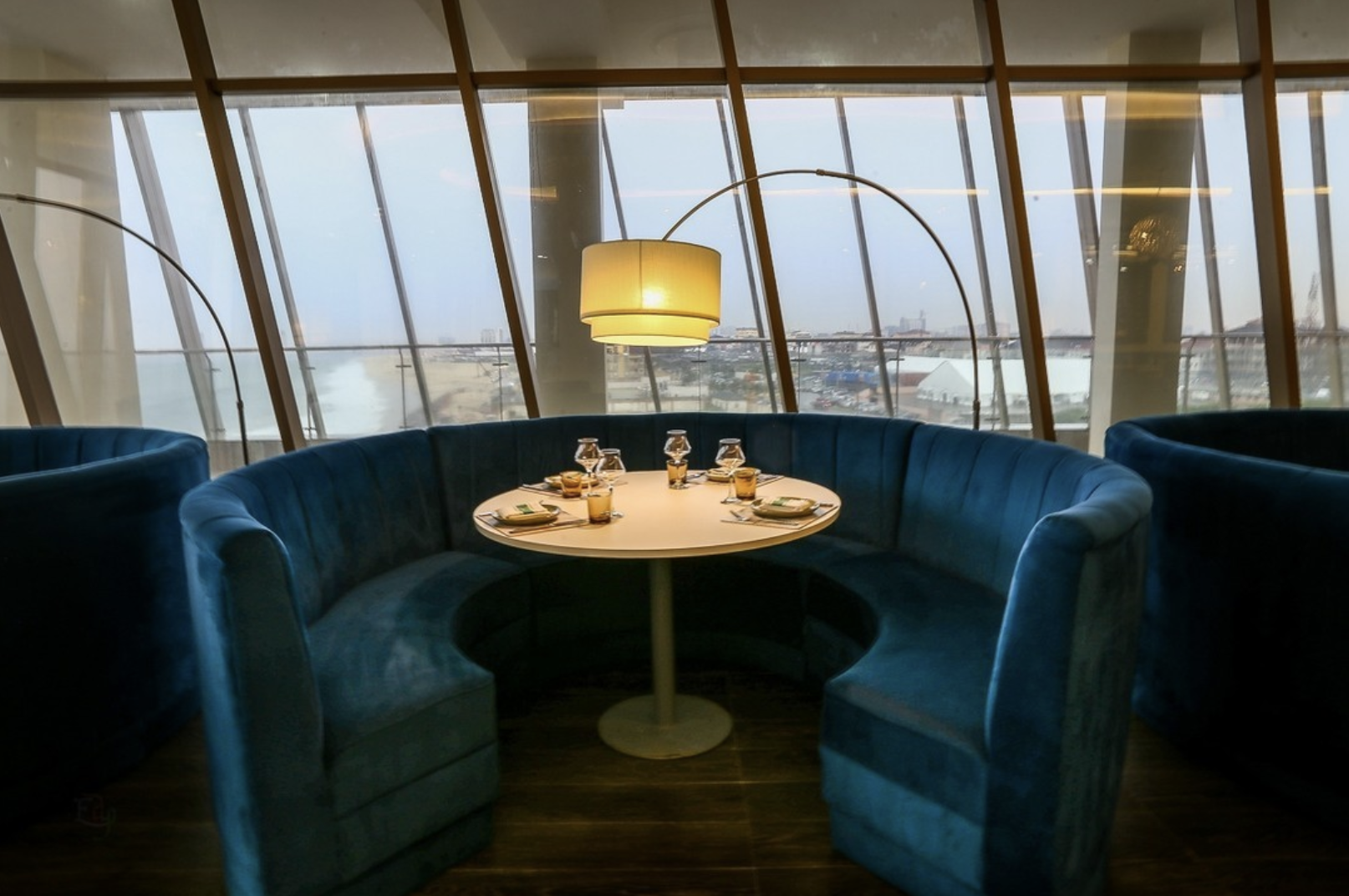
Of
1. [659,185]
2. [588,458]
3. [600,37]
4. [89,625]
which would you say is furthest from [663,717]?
[600,37]

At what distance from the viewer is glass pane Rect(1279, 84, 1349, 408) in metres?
4.67

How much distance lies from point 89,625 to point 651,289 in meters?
1.94

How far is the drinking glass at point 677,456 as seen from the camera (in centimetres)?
272

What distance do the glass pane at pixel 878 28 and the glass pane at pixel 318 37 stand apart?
180 cm

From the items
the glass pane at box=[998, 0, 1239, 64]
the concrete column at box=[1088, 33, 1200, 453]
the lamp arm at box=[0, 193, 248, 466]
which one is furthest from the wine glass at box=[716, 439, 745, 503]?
the glass pane at box=[998, 0, 1239, 64]

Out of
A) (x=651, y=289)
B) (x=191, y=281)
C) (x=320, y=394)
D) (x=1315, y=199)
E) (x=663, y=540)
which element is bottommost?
(x=663, y=540)

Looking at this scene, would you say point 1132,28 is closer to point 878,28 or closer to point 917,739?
point 878,28

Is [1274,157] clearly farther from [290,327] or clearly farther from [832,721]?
[290,327]

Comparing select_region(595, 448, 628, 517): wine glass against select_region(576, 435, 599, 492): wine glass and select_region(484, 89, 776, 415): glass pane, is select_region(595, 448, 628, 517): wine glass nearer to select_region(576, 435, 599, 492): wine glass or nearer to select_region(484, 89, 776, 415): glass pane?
select_region(576, 435, 599, 492): wine glass

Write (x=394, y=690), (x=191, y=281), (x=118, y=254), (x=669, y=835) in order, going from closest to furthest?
(x=394, y=690)
(x=669, y=835)
(x=191, y=281)
(x=118, y=254)

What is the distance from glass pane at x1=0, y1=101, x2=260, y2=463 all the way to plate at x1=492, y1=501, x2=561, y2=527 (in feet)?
10.6

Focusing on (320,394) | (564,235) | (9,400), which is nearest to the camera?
(564,235)

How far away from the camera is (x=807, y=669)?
9.10ft

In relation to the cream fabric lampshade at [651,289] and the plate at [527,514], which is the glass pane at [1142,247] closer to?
Answer: the cream fabric lampshade at [651,289]
